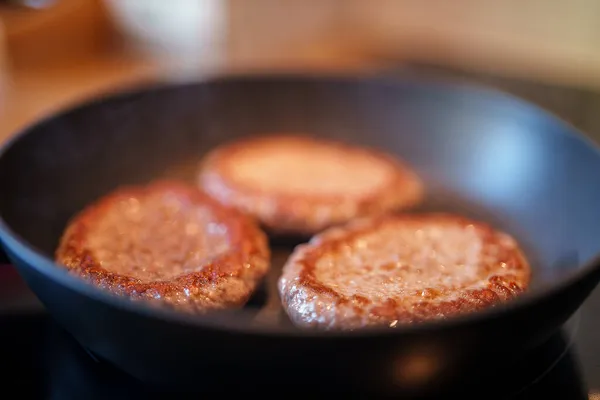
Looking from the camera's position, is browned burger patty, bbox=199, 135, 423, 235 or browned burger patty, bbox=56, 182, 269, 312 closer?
browned burger patty, bbox=56, 182, 269, 312

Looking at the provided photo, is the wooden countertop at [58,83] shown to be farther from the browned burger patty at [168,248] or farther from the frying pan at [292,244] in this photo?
the browned burger patty at [168,248]

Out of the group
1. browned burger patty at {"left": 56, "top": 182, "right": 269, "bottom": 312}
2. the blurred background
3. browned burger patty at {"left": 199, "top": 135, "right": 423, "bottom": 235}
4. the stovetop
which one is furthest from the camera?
the blurred background

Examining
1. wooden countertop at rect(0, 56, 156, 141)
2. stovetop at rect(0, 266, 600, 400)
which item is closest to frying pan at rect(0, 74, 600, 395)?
stovetop at rect(0, 266, 600, 400)

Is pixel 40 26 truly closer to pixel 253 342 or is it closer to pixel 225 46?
pixel 225 46

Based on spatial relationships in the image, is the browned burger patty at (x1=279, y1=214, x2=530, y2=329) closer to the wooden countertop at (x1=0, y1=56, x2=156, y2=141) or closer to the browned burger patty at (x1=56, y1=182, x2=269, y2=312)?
the browned burger patty at (x1=56, y1=182, x2=269, y2=312)

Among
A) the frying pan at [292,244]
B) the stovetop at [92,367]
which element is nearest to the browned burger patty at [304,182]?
the frying pan at [292,244]

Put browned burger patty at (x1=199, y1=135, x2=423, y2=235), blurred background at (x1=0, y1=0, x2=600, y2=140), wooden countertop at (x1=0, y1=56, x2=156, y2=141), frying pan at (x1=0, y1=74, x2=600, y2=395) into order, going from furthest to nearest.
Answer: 1. blurred background at (x1=0, y1=0, x2=600, y2=140)
2. wooden countertop at (x1=0, y1=56, x2=156, y2=141)
3. browned burger patty at (x1=199, y1=135, x2=423, y2=235)
4. frying pan at (x1=0, y1=74, x2=600, y2=395)

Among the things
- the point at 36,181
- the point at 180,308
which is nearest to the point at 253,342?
the point at 180,308
